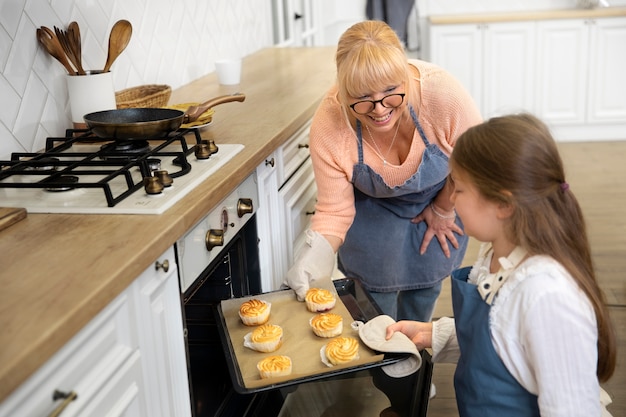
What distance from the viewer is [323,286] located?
1807 mm

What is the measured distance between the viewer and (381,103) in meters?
1.81

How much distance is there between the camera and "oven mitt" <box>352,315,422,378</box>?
1447 mm

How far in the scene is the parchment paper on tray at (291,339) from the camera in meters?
1.45

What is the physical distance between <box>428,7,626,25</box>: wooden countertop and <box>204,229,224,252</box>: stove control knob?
4373mm

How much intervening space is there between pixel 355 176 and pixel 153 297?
0.86 meters

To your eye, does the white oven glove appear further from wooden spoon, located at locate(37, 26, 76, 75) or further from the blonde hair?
wooden spoon, located at locate(37, 26, 76, 75)

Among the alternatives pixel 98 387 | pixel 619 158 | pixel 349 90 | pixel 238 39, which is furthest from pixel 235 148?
pixel 619 158

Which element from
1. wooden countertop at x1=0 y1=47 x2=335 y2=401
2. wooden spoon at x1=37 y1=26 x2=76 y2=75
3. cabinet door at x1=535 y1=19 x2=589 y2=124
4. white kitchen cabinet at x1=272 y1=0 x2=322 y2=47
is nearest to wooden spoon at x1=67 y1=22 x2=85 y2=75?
wooden spoon at x1=37 y1=26 x2=76 y2=75

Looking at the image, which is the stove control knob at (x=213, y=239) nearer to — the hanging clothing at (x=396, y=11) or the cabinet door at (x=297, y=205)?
the cabinet door at (x=297, y=205)

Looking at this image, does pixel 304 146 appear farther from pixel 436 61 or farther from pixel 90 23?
pixel 436 61

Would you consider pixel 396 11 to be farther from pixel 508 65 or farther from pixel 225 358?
pixel 225 358

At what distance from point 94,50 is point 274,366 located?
47.9 inches

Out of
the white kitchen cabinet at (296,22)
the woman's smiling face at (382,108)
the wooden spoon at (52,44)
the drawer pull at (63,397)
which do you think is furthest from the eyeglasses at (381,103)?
the white kitchen cabinet at (296,22)

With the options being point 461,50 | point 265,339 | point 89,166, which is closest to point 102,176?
point 89,166
